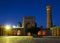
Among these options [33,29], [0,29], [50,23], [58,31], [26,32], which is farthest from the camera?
[50,23]

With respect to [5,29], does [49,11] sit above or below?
above

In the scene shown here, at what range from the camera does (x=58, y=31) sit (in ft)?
166

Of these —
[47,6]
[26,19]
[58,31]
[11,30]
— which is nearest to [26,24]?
[26,19]

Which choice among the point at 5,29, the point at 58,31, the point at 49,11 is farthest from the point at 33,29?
the point at 58,31

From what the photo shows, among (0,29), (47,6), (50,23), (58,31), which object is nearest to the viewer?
(58,31)

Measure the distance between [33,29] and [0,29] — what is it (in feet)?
45.1

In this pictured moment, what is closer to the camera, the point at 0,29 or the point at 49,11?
the point at 0,29

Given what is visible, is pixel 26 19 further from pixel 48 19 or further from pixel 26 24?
pixel 48 19

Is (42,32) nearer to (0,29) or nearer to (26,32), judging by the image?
(26,32)

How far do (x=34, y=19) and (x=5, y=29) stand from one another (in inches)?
665

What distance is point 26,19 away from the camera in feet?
287

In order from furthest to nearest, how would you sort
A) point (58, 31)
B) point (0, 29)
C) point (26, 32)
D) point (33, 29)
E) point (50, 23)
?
point (50, 23) < point (26, 32) < point (33, 29) < point (0, 29) < point (58, 31)

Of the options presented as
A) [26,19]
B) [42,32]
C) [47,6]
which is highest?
[47,6]

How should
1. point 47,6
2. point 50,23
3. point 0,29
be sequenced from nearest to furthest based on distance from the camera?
point 0,29, point 50,23, point 47,6
